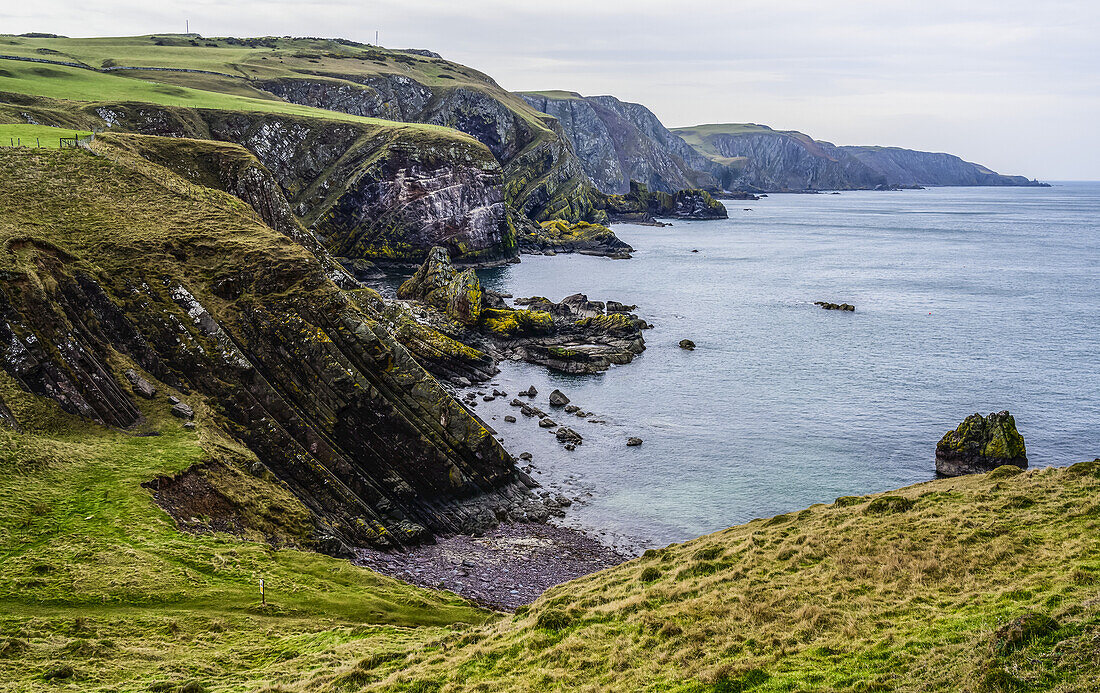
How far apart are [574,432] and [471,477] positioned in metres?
14.3

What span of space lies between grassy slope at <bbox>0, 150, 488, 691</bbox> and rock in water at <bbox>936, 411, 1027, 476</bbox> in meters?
38.5

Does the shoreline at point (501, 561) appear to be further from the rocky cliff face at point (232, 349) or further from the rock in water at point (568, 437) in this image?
the rock in water at point (568, 437)

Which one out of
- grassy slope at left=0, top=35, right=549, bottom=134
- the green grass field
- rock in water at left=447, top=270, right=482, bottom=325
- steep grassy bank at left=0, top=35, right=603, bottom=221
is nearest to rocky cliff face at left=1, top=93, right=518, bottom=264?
steep grassy bank at left=0, top=35, right=603, bottom=221

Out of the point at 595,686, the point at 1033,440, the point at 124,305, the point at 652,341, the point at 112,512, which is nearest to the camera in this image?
the point at 595,686

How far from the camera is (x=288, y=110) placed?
13850 centimetres

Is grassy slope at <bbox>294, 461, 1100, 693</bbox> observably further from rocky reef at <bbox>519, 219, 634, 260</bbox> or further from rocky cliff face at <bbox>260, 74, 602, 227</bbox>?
rocky cliff face at <bbox>260, 74, 602, 227</bbox>

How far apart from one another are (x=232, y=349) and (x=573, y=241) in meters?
128

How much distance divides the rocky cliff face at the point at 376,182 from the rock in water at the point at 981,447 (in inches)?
3822

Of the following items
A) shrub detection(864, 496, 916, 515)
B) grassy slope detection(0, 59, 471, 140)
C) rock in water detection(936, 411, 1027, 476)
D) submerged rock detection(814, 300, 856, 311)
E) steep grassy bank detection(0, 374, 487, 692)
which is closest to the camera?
steep grassy bank detection(0, 374, 487, 692)

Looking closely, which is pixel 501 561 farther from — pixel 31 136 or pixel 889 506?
pixel 31 136

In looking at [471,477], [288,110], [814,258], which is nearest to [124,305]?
[471,477]

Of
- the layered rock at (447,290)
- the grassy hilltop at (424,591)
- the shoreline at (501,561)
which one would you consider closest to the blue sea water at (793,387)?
the shoreline at (501,561)

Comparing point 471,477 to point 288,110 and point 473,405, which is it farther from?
point 288,110

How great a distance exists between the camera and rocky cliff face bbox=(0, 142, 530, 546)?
36625mm
